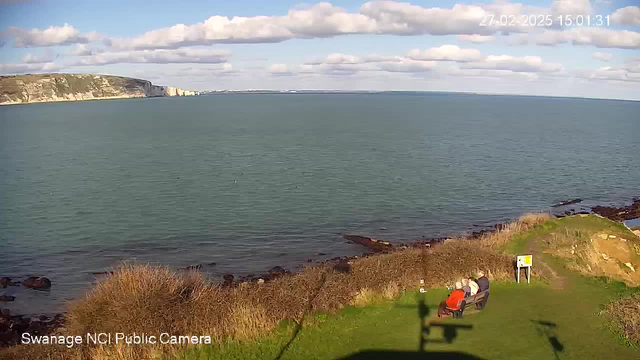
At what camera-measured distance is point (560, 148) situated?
8806 cm

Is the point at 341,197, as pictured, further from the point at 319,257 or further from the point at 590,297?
the point at 590,297

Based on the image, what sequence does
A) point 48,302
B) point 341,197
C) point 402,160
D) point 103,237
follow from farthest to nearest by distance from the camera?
point 402,160
point 341,197
point 103,237
point 48,302

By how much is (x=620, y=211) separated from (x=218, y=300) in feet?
126

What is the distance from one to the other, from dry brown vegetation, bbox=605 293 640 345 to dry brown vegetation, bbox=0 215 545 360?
162 inches

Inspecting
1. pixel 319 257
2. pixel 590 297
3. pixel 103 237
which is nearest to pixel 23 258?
pixel 103 237

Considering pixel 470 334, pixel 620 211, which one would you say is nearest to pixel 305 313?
pixel 470 334

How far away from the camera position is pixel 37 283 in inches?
1076

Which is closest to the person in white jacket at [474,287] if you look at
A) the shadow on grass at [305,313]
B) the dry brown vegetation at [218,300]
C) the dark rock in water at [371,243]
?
the dry brown vegetation at [218,300]

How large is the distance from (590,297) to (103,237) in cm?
2967

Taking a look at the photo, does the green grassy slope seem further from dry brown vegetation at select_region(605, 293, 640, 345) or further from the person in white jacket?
the person in white jacket

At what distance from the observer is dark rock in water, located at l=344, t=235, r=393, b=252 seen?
3353 centimetres

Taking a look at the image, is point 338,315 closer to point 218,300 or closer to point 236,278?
point 218,300

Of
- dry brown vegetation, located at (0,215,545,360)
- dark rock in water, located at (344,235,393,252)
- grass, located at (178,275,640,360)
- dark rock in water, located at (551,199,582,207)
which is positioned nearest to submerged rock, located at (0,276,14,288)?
dry brown vegetation, located at (0,215,545,360)

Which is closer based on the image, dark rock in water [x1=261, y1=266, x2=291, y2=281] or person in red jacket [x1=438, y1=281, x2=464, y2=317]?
person in red jacket [x1=438, y1=281, x2=464, y2=317]
